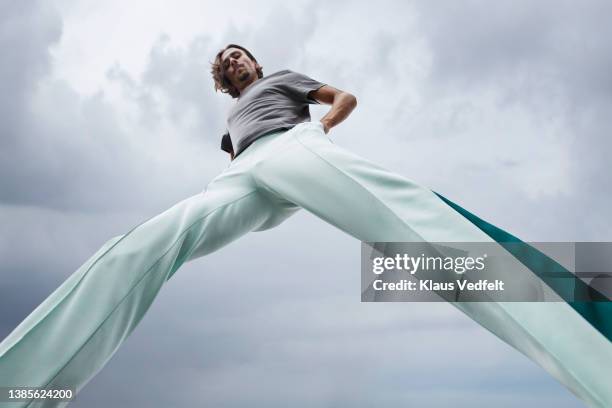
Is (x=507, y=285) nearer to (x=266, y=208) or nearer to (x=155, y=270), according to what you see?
(x=266, y=208)

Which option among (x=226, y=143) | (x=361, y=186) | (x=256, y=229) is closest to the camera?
(x=361, y=186)

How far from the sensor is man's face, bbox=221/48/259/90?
2.22 meters

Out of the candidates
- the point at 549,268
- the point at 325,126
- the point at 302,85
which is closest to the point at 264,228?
the point at 325,126

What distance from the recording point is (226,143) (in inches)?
86.4

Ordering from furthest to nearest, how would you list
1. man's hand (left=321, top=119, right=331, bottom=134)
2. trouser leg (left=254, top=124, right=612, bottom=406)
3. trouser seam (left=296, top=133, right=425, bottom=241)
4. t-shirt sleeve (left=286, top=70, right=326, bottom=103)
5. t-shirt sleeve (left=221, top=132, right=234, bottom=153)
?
1. t-shirt sleeve (left=221, top=132, right=234, bottom=153)
2. t-shirt sleeve (left=286, top=70, right=326, bottom=103)
3. man's hand (left=321, top=119, right=331, bottom=134)
4. trouser seam (left=296, top=133, right=425, bottom=241)
5. trouser leg (left=254, top=124, right=612, bottom=406)

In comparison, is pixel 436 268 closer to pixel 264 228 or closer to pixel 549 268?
pixel 549 268

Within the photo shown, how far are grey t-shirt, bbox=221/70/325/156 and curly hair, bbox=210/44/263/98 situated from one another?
0.20 m

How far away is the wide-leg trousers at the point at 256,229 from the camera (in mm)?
1282

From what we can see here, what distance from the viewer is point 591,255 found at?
5.06 feet

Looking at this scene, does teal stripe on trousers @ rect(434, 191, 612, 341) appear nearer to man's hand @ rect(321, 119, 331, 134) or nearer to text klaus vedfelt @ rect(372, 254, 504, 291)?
text klaus vedfelt @ rect(372, 254, 504, 291)

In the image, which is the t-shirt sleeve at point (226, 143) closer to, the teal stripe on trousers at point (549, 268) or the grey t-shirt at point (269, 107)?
the grey t-shirt at point (269, 107)

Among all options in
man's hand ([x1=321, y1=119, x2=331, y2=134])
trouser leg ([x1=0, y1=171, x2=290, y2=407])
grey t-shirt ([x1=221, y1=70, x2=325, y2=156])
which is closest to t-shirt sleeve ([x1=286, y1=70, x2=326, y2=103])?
grey t-shirt ([x1=221, y1=70, x2=325, y2=156])

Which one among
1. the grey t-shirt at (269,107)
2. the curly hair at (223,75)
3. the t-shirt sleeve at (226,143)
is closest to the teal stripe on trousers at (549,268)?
the grey t-shirt at (269,107)

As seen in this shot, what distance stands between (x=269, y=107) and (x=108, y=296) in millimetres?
783
